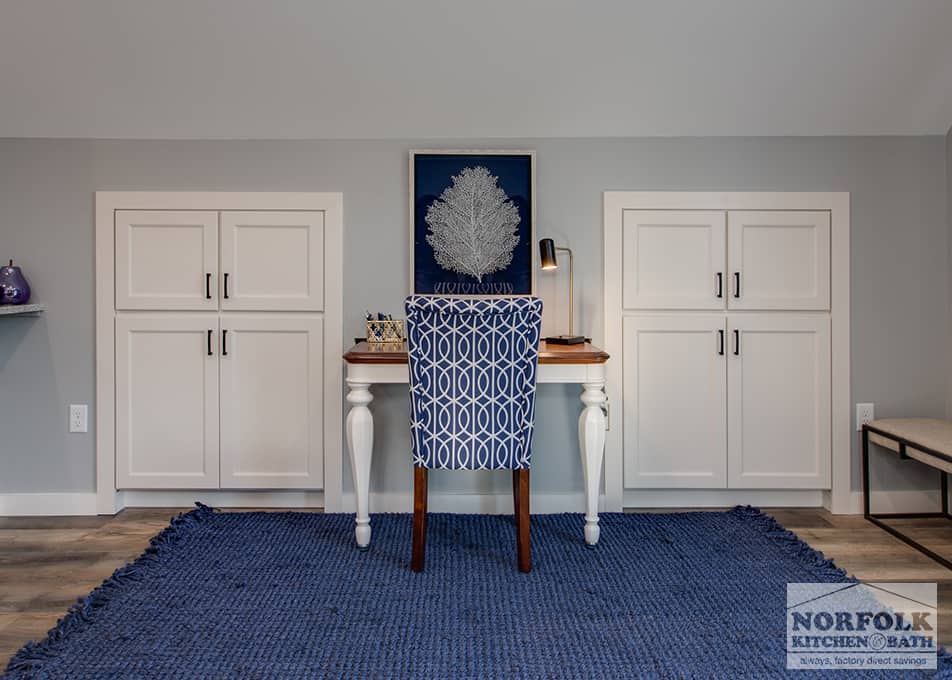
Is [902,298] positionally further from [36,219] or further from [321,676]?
[36,219]

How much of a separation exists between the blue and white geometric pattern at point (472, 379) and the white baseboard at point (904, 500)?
1.77m

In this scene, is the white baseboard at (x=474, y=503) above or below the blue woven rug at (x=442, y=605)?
above

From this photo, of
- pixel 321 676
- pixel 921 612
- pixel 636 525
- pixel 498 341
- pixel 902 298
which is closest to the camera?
pixel 321 676

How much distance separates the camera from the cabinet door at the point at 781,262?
115 inches

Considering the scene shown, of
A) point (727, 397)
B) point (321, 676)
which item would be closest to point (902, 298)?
point (727, 397)

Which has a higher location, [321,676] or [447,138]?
[447,138]

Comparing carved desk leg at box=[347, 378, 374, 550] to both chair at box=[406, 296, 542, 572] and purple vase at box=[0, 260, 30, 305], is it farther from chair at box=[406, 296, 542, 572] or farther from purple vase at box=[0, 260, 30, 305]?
purple vase at box=[0, 260, 30, 305]

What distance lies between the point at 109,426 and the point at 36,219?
0.98 metres

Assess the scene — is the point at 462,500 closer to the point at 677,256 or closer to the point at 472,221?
the point at 472,221

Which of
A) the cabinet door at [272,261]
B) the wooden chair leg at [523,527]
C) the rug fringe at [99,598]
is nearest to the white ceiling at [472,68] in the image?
the cabinet door at [272,261]

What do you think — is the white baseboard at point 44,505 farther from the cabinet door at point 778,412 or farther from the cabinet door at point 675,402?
the cabinet door at point 778,412

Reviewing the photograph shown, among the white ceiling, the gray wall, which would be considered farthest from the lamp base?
the white ceiling

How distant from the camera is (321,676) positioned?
5.48 ft

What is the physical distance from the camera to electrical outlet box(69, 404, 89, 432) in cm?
294
